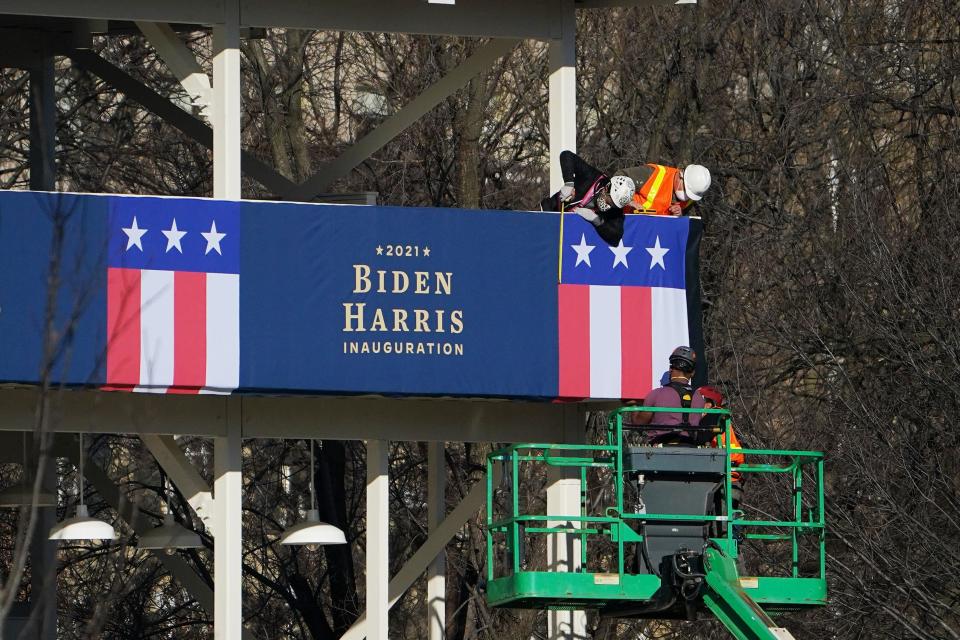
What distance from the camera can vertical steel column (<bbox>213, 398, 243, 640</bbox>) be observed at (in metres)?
20.9

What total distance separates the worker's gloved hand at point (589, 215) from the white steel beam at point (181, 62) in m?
3.26

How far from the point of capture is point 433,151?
1362 inches

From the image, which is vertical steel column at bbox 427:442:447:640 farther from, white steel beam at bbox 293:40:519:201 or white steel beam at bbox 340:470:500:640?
white steel beam at bbox 293:40:519:201

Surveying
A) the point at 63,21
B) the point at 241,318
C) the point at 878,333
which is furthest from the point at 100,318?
the point at 878,333

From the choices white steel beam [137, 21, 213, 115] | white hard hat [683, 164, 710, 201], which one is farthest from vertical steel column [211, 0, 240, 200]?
white hard hat [683, 164, 710, 201]

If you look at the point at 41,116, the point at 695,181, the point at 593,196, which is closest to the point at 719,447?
the point at 593,196

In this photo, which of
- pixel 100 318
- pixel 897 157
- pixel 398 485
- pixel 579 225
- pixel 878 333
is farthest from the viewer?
pixel 398 485

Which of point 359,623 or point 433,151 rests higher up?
point 433,151

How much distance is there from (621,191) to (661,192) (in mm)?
948

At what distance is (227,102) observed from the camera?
20984mm

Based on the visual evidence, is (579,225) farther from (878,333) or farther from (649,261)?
(878,333)

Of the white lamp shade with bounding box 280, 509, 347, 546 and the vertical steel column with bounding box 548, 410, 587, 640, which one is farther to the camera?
the vertical steel column with bounding box 548, 410, 587, 640

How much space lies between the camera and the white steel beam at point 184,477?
2117 centimetres

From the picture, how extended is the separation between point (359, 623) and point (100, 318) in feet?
13.7
